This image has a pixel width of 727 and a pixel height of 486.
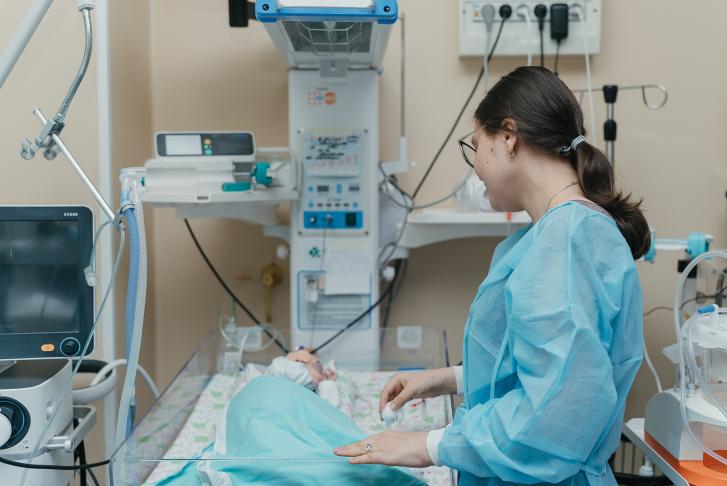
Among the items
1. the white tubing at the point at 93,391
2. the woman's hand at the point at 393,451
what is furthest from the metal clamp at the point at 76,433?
the woman's hand at the point at 393,451

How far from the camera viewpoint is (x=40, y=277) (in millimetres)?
1453

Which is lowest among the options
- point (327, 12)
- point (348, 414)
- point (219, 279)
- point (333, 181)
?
point (348, 414)

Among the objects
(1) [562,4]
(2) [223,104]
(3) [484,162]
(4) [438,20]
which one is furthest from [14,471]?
(1) [562,4]

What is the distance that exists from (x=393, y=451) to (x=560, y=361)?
33cm

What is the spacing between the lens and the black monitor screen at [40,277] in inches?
56.7

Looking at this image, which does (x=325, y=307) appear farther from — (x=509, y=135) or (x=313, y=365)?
(x=509, y=135)

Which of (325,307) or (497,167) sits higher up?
(497,167)

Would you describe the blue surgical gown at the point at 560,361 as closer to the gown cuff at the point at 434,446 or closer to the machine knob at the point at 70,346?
the gown cuff at the point at 434,446

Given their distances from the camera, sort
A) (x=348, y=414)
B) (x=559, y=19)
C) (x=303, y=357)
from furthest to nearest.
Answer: (x=559, y=19) → (x=303, y=357) → (x=348, y=414)

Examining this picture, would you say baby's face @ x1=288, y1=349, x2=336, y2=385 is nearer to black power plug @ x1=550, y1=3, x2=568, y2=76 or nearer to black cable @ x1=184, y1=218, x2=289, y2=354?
black cable @ x1=184, y1=218, x2=289, y2=354

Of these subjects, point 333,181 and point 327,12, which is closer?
point 327,12

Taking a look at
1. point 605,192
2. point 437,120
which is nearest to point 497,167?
point 605,192

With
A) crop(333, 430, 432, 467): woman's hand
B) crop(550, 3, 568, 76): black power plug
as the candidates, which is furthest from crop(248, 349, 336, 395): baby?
crop(550, 3, 568, 76): black power plug

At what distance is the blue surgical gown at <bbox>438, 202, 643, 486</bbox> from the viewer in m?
1.06
